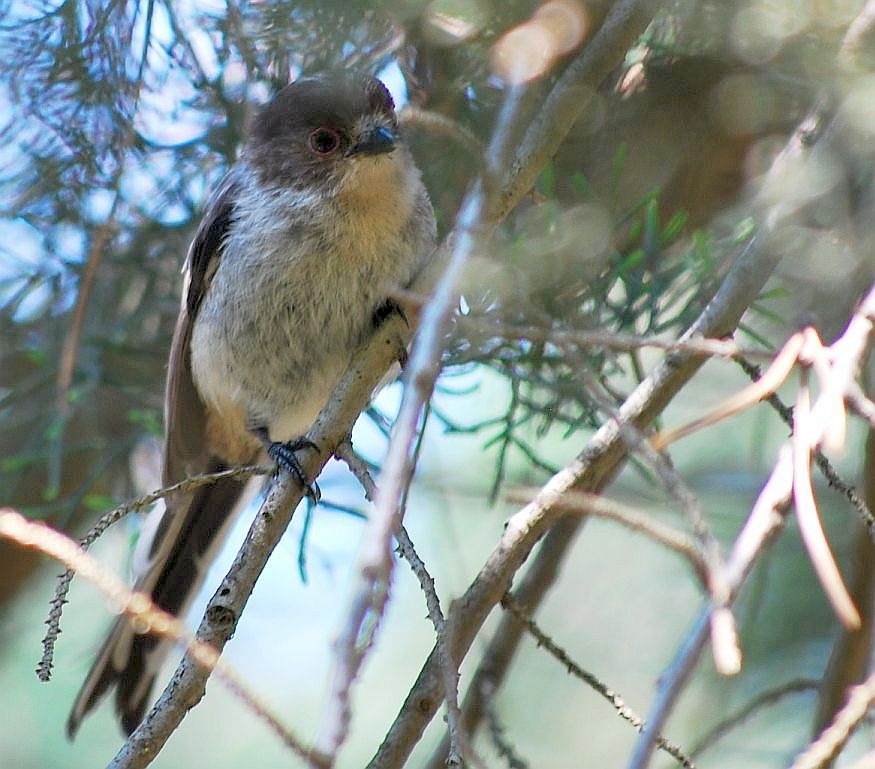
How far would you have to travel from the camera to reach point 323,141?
3.45 meters

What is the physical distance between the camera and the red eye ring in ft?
11.2

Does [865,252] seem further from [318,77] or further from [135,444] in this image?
[135,444]

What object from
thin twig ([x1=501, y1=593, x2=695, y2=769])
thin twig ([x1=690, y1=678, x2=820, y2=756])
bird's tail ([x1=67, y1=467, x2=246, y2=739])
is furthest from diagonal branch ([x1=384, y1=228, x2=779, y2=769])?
bird's tail ([x1=67, y1=467, x2=246, y2=739])

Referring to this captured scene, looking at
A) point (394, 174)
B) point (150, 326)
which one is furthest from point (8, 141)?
point (394, 174)

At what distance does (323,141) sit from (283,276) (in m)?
0.45

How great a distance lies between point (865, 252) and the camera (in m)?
2.83

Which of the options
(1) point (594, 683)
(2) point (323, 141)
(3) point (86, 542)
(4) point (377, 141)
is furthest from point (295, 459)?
(2) point (323, 141)

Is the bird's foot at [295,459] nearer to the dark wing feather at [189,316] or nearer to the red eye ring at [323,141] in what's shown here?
the dark wing feather at [189,316]

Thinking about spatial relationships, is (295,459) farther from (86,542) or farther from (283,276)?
(283,276)

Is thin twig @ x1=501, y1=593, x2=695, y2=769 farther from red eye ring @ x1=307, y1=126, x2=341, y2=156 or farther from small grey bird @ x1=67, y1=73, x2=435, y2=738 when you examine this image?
red eye ring @ x1=307, y1=126, x2=341, y2=156

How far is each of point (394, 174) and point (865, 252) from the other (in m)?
1.31

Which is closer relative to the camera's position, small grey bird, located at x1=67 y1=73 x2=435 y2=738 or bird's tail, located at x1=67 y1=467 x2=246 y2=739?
small grey bird, located at x1=67 y1=73 x2=435 y2=738

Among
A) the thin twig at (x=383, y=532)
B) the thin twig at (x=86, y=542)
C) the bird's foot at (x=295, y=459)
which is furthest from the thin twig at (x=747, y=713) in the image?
the thin twig at (x=383, y=532)

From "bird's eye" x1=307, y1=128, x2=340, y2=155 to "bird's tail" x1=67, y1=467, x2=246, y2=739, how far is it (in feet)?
3.74
